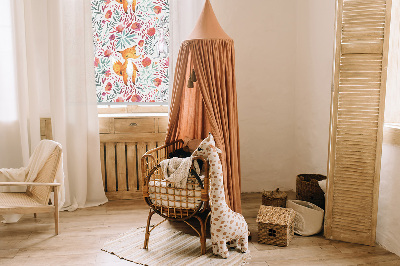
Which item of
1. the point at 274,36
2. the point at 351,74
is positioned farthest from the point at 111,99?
the point at 351,74

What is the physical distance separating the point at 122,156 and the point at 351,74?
7.79 feet

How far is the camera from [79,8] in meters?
3.52

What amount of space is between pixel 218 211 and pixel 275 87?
2.04m

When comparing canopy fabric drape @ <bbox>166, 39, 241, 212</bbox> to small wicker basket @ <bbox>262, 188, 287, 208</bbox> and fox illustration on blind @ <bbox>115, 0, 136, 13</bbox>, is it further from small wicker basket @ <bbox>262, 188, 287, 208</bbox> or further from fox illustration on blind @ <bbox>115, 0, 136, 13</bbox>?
fox illustration on blind @ <bbox>115, 0, 136, 13</bbox>

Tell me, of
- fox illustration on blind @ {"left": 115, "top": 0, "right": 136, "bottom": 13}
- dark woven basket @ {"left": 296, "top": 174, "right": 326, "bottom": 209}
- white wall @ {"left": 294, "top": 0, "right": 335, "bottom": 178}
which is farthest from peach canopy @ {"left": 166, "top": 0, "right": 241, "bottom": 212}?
fox illustration on blind @ {"left": 115, "top": 0, "right": 136, "bottom": 13}

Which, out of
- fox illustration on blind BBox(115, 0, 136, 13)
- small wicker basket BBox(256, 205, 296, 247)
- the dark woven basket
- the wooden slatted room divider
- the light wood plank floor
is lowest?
the light wood plank floor

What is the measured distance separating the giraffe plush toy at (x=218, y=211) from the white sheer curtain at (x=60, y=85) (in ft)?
5.28

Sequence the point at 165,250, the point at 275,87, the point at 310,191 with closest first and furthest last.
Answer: the point at 165,250
the point at 310,191
the point at 275,87

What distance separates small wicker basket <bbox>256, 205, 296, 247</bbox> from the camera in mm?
A: 2789

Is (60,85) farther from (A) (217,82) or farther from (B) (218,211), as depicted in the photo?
(B) (218,211)

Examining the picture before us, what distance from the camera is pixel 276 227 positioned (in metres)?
2.79

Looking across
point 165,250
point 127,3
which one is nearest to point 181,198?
point 165,250

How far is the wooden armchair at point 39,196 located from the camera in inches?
111

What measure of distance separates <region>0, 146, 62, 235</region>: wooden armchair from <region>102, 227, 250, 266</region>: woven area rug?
0.60 meters
